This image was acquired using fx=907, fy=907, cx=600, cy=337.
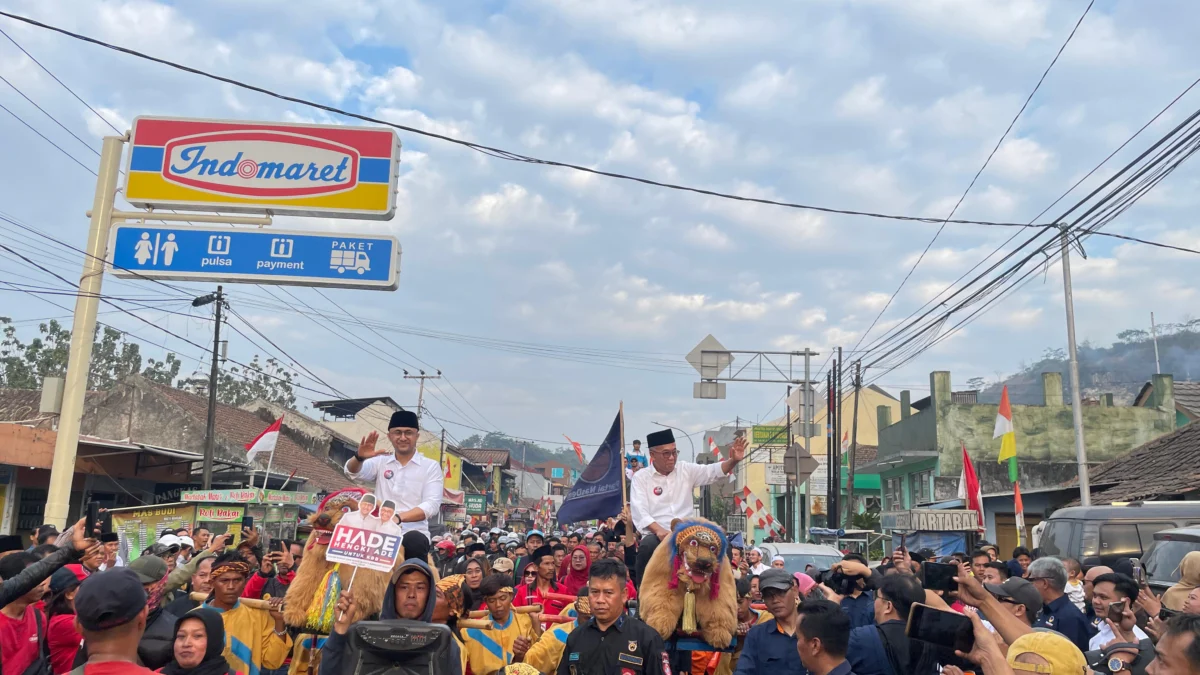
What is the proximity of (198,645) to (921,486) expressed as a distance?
32.7m

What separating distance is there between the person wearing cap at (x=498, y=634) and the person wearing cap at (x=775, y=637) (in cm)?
164

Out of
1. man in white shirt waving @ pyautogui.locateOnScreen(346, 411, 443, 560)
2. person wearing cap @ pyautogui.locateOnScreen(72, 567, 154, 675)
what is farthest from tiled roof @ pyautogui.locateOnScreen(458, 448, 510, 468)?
person wearing cap @ pyautogui.locateOnScreen(72, 567, 154, 675)

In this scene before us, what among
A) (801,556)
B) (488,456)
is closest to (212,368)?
(801,556)

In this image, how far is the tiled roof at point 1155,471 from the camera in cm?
1662

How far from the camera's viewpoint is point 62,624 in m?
5.29

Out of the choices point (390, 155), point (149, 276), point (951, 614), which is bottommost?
point (951, 614)

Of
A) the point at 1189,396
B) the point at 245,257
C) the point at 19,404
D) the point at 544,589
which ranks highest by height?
the point at 1189,396

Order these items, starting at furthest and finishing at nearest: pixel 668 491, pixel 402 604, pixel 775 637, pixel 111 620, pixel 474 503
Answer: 1. pixel 474 503
2. pixel 668 491
3. pixel 775 637
4. pixel 402 604
5. pixel 111 620

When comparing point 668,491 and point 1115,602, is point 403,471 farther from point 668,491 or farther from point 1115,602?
point 1115,602

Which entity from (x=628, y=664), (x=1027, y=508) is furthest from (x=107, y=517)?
(x=1027, y=508)

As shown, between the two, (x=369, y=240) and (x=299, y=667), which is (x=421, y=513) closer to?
(x=299, y=667)

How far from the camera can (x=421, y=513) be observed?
641 cm

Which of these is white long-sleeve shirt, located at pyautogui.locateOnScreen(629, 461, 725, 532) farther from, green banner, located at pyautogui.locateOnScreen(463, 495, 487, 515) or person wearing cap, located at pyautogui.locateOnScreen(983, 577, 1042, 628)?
green banner, located at pyautogui.locateOnScreen(463, 495, 487, 515)

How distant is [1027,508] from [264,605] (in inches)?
872
